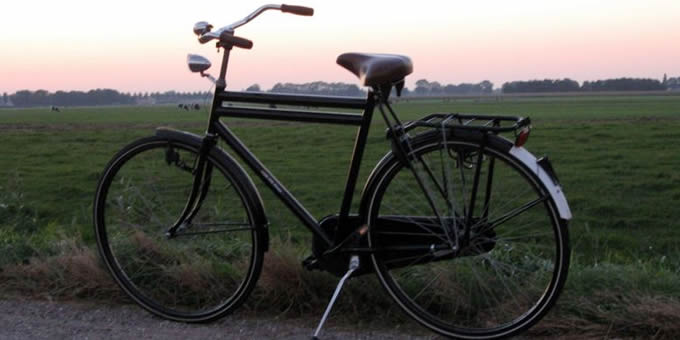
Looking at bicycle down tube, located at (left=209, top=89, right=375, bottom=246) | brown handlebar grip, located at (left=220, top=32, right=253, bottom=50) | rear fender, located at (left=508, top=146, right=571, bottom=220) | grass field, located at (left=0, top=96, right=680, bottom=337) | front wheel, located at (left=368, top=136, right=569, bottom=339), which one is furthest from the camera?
brown handlebar grip, located at (left=220, top=32, right=253, bottom=50)

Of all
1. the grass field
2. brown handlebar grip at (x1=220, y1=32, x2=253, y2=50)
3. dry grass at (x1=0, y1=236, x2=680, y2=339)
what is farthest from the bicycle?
the grass field

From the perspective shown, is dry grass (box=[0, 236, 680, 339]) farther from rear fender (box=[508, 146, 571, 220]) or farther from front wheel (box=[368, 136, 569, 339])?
rear fender (box=[508, 146, 571, 220])

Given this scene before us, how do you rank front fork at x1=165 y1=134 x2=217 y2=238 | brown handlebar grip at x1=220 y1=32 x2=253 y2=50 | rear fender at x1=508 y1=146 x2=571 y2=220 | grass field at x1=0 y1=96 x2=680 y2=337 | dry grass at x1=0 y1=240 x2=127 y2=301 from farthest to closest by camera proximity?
dry grass at x1=0 y1=240 x2=127 y2=301 → front fork at x1=165 y1=134 x2=217 y2=238 → brown handlebar grip at x1=220 y1=32 x2=253 y2=50 → grass field at x1=0 y1=96 x2=680 y2=337 → rear fender at x1=508 y1=146 x2=571 y2=220

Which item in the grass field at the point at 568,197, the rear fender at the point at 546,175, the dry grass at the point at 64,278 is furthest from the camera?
the dry grass at the point at 64,278

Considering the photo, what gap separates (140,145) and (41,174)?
20588 millimetres

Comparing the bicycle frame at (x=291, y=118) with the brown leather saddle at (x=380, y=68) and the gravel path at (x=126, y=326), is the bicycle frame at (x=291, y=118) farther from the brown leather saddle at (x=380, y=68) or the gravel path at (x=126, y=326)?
the gravel path at (x=126, y=326)

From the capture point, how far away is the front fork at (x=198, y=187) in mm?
3682

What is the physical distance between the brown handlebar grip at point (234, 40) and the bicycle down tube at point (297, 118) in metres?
0.25

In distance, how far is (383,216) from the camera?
11.5ft

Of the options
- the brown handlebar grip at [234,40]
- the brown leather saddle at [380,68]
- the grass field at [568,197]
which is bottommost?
the grass field at [568,197]

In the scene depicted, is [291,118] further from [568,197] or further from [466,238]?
[568,197]

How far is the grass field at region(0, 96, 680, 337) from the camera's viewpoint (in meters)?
3.35

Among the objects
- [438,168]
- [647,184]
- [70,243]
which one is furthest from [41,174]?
[438,168]

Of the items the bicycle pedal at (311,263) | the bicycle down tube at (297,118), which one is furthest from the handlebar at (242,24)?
the bicycle pedal at (311,263)
